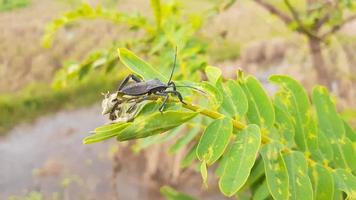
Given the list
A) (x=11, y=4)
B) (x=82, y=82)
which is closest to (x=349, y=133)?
(x=82, y=82)

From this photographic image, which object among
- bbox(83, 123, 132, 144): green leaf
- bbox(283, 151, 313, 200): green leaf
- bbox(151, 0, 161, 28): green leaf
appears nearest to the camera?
bbox(83, 123, 132, 144): green leaf

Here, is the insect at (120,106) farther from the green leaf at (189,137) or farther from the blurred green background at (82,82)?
the blurred green background at (82,82)

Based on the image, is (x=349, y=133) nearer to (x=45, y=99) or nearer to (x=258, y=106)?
(x=258, y=106)

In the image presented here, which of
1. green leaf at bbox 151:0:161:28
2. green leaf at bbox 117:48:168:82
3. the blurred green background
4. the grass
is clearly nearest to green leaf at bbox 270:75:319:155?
green leaf at bbox 117:48:168:82

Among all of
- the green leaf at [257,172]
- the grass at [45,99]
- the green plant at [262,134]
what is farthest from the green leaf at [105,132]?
the grass at [45,99]

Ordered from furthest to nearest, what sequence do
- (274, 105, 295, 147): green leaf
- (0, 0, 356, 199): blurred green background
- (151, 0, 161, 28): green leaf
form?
(0, 0, 356, 199): blurred green background, (151, 0, 161, 28): green leaf, (274, 105, 295, 147): green leaf

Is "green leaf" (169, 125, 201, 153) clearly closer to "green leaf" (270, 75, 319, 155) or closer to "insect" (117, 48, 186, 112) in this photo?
"green leaf" (270, 75, 319, 155)

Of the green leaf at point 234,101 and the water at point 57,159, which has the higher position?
the water at point 57,159
